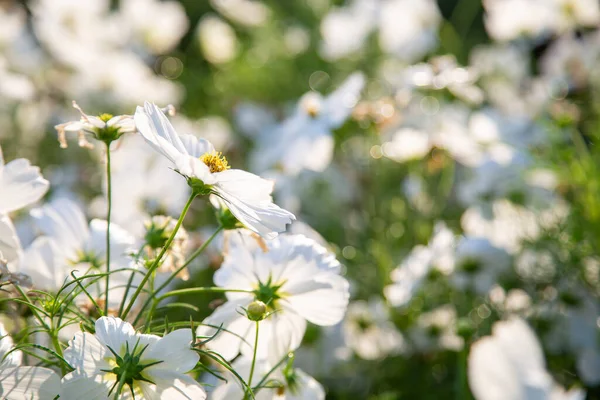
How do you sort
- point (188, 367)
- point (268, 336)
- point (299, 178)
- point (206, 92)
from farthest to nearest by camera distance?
point (206, 92), point (299, 178), point (268, 336), point (188, 367)

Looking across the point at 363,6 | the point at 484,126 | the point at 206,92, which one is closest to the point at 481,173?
the point at 484,126


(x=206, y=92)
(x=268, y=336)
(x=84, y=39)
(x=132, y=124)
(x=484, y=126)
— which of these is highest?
(x=132, y=124)

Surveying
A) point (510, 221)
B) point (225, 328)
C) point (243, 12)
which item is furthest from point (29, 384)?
point (243, 12)

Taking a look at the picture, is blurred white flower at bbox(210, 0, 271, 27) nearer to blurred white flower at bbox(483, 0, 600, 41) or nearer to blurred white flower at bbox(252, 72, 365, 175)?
blurred white flower at bbox(483, 0, 600, 41)

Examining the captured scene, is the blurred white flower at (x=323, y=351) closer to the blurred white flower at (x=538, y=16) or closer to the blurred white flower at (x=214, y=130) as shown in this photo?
the blurred white flower at (x=214, y=130)

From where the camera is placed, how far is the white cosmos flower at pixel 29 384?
1.29ft

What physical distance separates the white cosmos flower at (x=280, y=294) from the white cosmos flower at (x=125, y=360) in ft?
0.25

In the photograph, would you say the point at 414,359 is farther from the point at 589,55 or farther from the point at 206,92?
the point at 206,92

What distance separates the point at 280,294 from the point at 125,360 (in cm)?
13

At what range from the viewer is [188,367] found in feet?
1.26

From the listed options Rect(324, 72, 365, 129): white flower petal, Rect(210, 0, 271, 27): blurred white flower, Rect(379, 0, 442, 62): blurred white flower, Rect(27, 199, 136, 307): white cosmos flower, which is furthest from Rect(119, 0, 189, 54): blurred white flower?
Rect(27, 199, 136, 307): white cosmos flower

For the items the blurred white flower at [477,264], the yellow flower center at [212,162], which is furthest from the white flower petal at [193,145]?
the blurred white flower at [477,264]

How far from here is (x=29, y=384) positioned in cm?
40

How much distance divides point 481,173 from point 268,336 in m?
0.53
